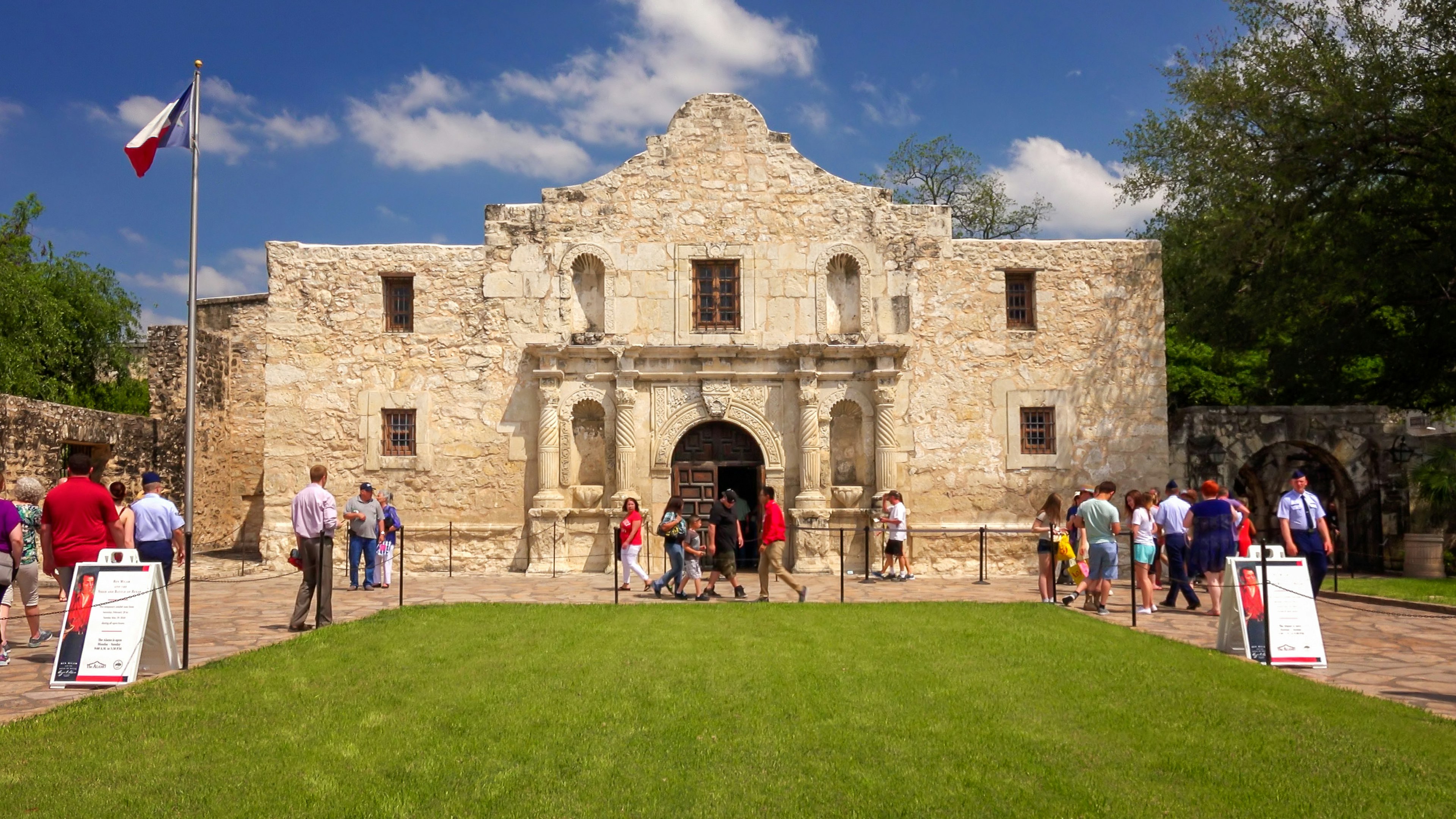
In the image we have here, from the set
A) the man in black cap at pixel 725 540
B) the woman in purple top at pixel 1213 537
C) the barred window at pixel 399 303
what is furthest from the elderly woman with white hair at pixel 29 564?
the woman in purple top at pixel 1213 537

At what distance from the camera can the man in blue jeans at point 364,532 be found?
14.5 metres

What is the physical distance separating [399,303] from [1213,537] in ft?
43.7

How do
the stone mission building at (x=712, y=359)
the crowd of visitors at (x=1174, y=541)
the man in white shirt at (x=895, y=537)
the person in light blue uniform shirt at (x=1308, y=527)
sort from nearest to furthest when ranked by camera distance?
1. the crowd of visitors at (x=1174, y=541)
2. the person in light blue uniform shirt at (x=1308, y=527)
3. the man in white shirt at (x=895, y=537)
4. the stone mission building at (x=712, y=359)

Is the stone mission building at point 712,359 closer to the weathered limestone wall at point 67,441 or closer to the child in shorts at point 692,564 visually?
the weathered limestone wall at point 67,441

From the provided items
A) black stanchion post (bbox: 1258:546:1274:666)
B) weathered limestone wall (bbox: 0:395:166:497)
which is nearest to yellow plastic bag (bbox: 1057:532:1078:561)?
black stanchion post (bbox: 1258:546:1274:666)

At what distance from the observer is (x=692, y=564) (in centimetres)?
1357

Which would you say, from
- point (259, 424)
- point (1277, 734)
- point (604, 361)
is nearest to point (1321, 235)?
point (604, 361)

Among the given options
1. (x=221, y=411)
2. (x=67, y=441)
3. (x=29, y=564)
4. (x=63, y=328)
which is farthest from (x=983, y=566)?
(x=63, y=328)

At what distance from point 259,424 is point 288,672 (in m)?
16.4

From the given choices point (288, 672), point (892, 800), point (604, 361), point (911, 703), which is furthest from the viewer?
point (604, 361)

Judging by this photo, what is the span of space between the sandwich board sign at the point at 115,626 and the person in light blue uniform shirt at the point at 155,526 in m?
1.49

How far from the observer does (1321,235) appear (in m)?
17.7

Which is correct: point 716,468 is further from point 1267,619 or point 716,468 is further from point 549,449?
point 1267,619

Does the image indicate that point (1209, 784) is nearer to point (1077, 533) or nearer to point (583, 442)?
point (1077, 533)
